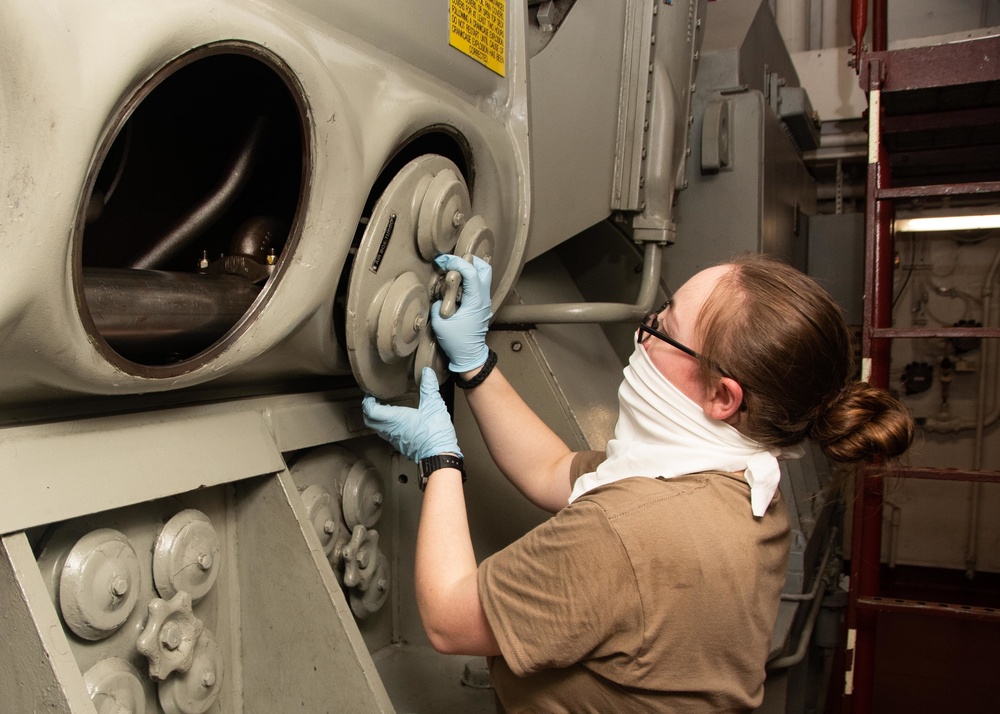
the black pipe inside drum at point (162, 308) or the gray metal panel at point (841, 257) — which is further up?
the gray metal panel at point (841, 257)

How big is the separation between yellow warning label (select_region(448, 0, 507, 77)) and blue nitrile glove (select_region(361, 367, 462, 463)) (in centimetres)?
66

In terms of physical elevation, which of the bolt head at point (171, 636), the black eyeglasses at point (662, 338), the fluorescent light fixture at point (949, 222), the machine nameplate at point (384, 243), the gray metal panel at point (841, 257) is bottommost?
the bolt head at point (171, 636)

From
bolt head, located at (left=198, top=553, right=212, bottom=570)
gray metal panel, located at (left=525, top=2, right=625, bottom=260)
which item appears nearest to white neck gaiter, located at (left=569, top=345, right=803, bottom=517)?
bolt head, located at (left=198, top=553, right=212, bottom=570)

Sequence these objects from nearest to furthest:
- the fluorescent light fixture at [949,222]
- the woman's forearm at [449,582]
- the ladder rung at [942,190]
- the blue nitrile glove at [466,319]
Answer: the woman's forearm at [449,582] → the blue nitrile glove at [466,319] → the ladder rung at [942,190] → the fluorescent light fixture at [949,222]

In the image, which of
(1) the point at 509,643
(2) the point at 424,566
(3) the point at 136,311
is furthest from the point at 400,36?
(1) the point at 509,643

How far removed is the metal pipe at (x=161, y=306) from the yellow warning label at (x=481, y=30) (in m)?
0.67

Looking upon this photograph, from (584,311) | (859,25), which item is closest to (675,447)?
(584,311)

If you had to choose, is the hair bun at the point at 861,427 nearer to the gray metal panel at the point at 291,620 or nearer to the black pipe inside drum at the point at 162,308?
the gray metal panel at the point at 291,620

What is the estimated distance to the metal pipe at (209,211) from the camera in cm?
134

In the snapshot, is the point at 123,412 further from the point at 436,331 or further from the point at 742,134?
the point at 742,134

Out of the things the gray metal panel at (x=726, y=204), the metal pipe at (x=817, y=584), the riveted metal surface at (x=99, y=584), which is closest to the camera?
the riveted metal surface at (x=99, y=584)

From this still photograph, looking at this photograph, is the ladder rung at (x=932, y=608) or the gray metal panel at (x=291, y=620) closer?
the gray metal panel at (x=291, y=620)

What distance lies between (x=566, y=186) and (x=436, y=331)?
841 millimetres

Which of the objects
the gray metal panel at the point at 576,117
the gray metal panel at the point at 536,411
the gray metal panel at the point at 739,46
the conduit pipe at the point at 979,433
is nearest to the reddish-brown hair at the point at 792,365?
the gray metal panel at the point at 536,411
